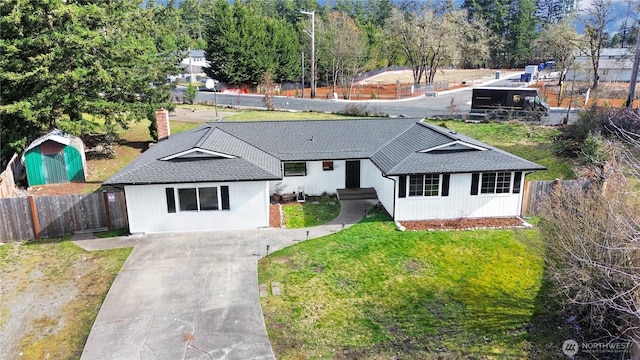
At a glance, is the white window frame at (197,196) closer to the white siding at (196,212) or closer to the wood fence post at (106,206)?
the white siding at (196,212)

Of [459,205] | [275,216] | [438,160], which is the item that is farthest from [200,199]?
[459,205]

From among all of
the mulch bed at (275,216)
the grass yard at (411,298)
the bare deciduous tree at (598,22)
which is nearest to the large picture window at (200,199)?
the mulch bed at (275,216)

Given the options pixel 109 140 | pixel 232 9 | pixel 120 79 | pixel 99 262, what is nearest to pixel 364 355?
pixel 99 262

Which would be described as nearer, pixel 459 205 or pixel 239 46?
pixel 459 205

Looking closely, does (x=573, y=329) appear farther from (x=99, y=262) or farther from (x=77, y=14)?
(x=77, y=14)

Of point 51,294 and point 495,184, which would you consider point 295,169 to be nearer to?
point 495,184

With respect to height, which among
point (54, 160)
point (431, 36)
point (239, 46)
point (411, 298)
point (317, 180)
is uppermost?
point (431, 36)

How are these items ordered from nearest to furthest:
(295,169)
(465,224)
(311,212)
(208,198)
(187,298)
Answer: (187,298) < (208,198) < (465,224) < (311,212) < (295,169)
